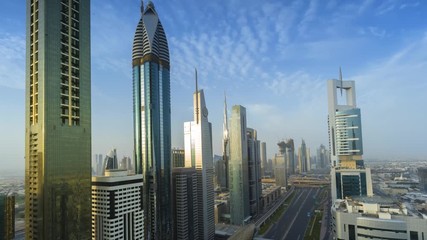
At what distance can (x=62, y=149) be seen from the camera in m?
38.0

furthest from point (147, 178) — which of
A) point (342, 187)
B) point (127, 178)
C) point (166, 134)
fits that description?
point (342, 187)

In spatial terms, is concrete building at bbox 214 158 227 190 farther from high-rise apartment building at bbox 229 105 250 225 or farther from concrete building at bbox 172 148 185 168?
concrete building at bbox 172 148 185 168

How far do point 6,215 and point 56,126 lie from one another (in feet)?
60.8

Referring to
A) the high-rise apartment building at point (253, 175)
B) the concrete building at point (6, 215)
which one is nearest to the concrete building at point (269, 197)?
the high-rise apartment building at point (253, 175)

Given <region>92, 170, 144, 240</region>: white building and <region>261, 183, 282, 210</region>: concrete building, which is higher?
<region>92, 170, 144, 240</region>: white building

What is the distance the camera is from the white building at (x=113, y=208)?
46250 millimetres

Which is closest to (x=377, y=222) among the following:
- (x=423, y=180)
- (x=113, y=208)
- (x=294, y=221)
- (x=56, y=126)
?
(x=113, y=208)

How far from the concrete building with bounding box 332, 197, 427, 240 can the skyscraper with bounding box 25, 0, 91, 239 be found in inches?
1449

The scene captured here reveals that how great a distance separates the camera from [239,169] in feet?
357

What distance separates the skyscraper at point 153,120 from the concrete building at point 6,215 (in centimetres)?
3063

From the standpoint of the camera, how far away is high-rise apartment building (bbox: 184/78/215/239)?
89125 millimetres

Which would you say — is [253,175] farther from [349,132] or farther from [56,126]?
[56,126]

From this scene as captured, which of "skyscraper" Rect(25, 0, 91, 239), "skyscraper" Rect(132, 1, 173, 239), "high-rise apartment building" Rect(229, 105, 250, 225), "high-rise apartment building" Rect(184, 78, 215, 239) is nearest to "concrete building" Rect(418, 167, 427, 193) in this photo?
"high-rise apartment building" Rect(229, 105, 250, 225)

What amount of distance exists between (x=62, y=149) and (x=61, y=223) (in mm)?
8951
